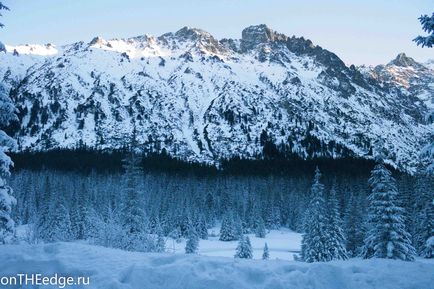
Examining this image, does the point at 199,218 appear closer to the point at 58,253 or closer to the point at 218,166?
the point at 58,253

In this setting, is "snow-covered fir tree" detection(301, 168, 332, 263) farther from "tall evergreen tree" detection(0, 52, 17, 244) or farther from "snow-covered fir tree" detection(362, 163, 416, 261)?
"tall evergreen tree" detection(0, 52, 17, 244)

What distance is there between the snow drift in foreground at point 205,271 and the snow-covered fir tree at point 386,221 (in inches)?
719

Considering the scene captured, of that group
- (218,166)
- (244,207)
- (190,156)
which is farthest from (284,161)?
(244,207)

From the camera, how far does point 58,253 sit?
977cm

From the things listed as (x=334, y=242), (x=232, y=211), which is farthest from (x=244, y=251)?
(x=232, y=211)

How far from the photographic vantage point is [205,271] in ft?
29.1

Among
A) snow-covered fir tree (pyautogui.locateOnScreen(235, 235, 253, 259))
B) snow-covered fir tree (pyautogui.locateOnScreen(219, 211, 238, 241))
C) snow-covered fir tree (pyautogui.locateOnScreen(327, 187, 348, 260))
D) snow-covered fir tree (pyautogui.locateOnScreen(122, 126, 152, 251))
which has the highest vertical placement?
snow-covered fir tree (pyautogui.locateOnScreen(122, 126, 152, 251))

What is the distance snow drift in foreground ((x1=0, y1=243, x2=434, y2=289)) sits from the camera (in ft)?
27.9

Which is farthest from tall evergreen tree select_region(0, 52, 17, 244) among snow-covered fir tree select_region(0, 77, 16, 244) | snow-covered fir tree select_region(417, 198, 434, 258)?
snow-covered fir tree select_region(417, 198, 434, 258)

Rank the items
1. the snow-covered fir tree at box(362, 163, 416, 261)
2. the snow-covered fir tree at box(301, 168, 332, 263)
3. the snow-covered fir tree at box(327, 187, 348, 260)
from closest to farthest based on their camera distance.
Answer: the snow-covered fir tree at box(362, 163, 416, 261) < the snow-covered fir tree at box(301, 168, 332, 263) < the snow-covered fir tree at box(327, 187, 348, 260)

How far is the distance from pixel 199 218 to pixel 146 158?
337ft

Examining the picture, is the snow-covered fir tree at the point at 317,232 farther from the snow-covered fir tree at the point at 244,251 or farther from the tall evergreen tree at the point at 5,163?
the tall evergreen tree at the point at 5,163

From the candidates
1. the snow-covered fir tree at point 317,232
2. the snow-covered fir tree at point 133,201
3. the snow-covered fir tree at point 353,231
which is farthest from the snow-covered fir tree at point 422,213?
the snow-covered fir tree at point 133,201

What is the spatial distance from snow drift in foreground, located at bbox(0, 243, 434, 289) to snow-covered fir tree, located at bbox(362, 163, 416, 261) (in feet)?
59.9
